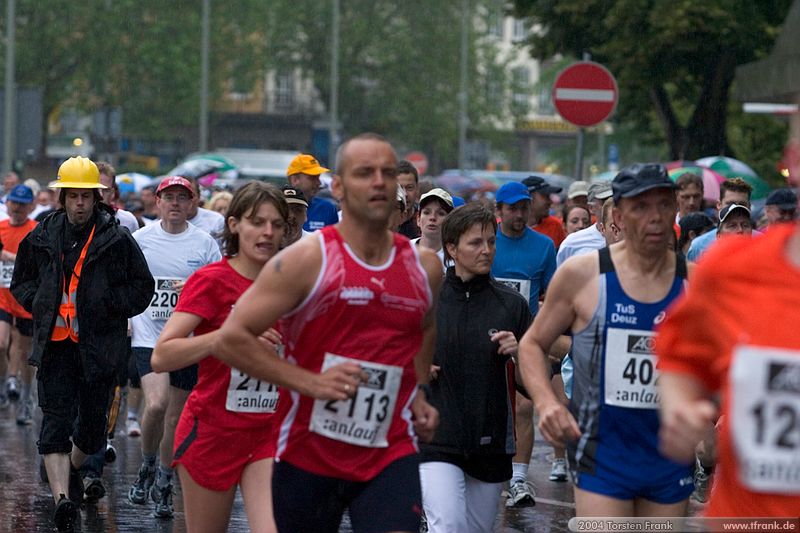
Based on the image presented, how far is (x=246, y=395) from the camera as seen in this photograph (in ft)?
23.5

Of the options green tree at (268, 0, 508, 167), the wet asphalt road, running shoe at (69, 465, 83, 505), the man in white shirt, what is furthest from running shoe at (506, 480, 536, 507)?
green tree at (268, 0, 508, 167)

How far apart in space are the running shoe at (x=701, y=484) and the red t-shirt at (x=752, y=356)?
7.16 meters

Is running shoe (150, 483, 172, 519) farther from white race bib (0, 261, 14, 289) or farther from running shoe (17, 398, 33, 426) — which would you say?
white race bib (0, 261, 14, 289)

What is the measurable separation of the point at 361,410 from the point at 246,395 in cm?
160

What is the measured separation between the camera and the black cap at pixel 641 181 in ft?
19.6

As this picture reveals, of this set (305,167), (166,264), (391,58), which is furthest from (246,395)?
(391,58)

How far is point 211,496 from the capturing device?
22.9ft

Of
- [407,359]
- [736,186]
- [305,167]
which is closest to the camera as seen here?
[407,359]

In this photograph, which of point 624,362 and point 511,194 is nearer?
point 624,362

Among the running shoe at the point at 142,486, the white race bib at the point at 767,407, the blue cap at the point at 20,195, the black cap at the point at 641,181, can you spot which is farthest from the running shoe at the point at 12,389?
the white race bib at the point at 767,407

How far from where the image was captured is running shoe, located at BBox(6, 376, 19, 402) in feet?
55.5

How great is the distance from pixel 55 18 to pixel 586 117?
148 ft

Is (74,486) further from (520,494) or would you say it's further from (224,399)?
(224,399)

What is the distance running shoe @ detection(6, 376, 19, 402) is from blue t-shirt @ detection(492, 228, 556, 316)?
7.28 meters
